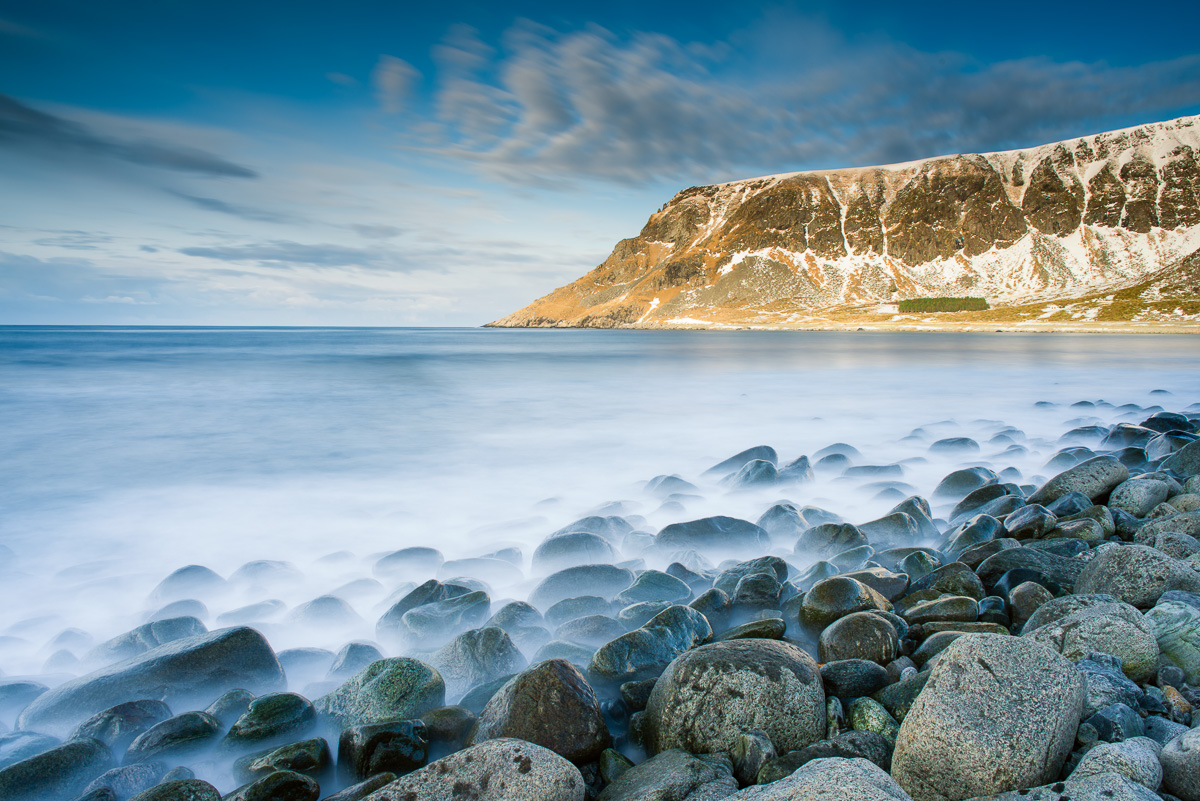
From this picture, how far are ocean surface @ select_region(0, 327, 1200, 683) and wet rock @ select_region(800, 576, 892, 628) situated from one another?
8.88 feet

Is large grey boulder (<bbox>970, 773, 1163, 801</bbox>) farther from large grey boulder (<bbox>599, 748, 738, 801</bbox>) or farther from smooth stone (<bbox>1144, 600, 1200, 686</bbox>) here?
smooth stone (<bbox>1144, 600, 1200, 686</bbox>)

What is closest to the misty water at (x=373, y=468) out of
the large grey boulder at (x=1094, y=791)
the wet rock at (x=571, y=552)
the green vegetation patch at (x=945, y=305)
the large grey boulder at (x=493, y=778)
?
the wet rock at (x=571, y=552)

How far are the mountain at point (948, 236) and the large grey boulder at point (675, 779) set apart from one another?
4871 inches

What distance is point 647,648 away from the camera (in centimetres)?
404

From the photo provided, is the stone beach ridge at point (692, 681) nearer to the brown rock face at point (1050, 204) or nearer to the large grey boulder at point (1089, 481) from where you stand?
the large grey boulder at point (1089, 481)

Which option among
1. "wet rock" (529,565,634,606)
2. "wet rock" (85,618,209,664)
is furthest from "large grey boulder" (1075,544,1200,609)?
"wet rock" (85,618,209,664)

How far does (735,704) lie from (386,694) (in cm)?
211

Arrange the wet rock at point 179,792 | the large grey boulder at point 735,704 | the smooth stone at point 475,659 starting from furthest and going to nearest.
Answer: the smooth stone at point 475,659 → the large grey boulder at point 735,704 → the wet rock at point 179,792

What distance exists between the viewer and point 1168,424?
1084cm

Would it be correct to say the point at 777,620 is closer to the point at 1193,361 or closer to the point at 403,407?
the point at 403,407

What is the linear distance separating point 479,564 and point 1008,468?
8.03 meters

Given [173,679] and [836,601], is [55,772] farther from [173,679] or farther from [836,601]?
[836,601]

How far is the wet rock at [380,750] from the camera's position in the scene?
3131 mm

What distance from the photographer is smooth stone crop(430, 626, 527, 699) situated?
13.5 feet
